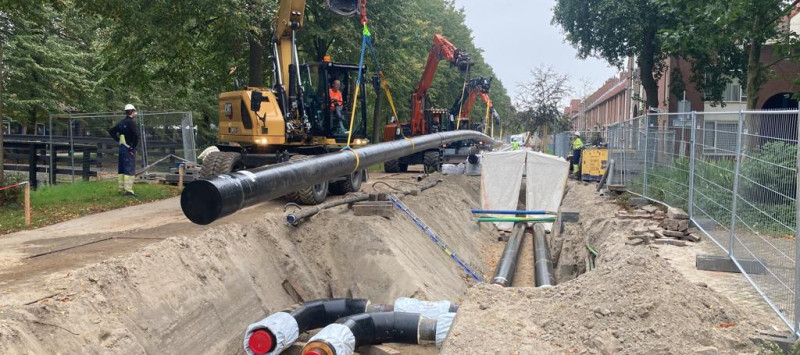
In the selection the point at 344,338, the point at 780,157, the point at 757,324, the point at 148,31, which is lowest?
the point at 344,338

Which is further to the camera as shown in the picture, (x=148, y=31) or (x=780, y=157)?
(x=148, y=31)

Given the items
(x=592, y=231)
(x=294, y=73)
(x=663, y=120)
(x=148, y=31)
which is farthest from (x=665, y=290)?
(x=148, y=31)

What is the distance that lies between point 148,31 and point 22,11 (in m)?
2.32

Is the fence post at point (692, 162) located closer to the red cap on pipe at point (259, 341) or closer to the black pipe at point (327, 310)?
the black pipe at point (327, 310)

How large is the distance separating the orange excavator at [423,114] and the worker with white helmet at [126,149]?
9.09 meters

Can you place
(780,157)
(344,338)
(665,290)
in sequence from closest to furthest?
(665,290) < (780,157) < (344,338)

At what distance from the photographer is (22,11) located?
11.3 m

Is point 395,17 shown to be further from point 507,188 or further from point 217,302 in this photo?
point 217,302

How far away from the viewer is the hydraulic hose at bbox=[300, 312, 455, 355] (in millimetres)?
6527

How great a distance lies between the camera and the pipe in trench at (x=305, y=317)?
659cm

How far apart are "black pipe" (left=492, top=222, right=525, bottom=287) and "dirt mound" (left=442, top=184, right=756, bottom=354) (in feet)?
12.2

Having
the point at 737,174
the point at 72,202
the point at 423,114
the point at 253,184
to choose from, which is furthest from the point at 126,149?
the point at 423,114

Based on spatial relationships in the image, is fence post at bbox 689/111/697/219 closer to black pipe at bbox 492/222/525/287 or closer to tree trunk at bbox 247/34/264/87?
black pipe at bbox 492/222/525/287

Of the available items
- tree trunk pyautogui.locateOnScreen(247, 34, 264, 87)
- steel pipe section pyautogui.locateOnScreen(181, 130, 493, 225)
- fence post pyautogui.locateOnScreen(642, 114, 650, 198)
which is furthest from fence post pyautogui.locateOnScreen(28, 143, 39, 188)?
fence post pyautogui.locateOnScreen(642, 114, 650, 198)
